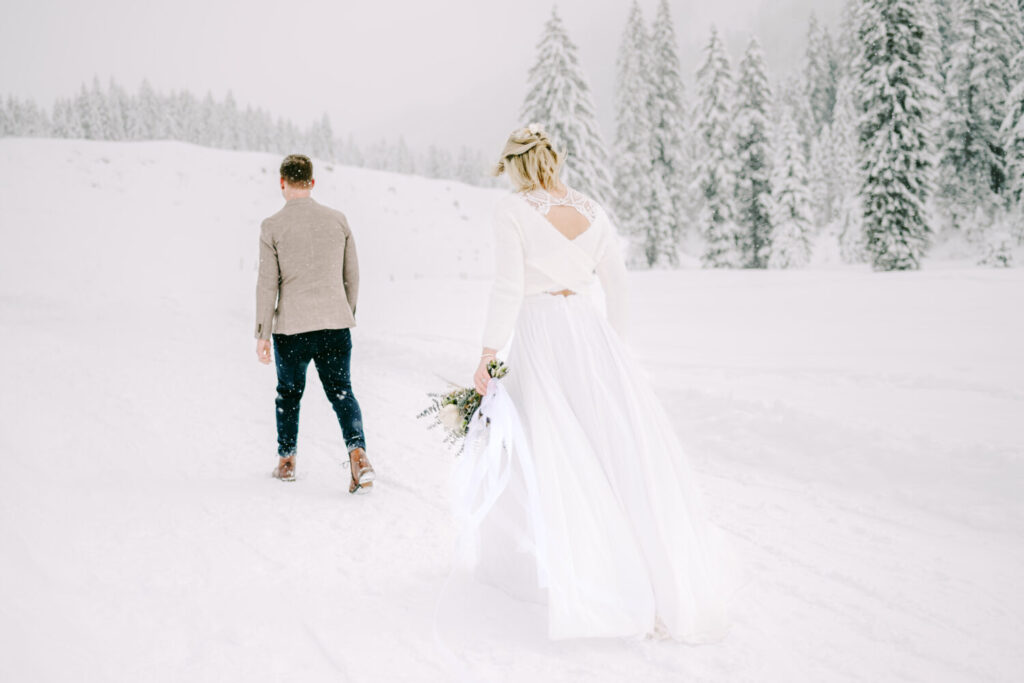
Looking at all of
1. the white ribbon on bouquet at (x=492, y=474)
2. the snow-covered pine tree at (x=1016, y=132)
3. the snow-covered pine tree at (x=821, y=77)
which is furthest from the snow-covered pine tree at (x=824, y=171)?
the white ribbon on bouquet at (x=492, y=474)

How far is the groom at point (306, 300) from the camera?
181 inches

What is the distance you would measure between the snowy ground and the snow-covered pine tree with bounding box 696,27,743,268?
17622 millimetres

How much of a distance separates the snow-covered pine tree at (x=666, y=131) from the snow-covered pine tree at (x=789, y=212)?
202 inches

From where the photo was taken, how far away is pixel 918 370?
23.4 ft

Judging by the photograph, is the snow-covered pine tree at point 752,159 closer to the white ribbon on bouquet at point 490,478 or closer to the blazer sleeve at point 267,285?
the blazer sleeve at point 267,285

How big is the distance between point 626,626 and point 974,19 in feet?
114

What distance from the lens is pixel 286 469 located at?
4.90 metres

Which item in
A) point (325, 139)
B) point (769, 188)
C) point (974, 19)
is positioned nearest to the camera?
point (974, 19)

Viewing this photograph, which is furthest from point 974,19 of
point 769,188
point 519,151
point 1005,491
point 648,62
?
point 519,151

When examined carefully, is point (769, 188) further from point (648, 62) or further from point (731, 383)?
point (731, 383)

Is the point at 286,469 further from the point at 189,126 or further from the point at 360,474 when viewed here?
the point at 189,126

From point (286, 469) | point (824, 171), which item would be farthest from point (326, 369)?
point (824, 171)

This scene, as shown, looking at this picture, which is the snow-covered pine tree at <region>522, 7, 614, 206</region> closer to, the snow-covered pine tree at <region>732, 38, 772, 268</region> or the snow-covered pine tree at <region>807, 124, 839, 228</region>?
the snow-covered pine tree at <region>732, 38, 772, 268</region>

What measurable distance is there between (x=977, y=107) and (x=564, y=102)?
749 inches
